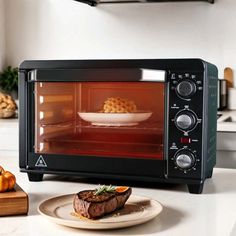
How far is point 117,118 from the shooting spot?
3.70 ft

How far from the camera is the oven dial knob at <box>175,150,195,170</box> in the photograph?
39.9 inches

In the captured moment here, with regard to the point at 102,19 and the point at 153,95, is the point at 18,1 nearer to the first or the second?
the point at 102,19

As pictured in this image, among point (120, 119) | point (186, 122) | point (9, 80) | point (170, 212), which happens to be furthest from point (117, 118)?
point (9, 80)

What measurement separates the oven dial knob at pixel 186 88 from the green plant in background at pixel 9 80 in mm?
2226

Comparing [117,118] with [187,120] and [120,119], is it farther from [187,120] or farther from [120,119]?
[187,120]

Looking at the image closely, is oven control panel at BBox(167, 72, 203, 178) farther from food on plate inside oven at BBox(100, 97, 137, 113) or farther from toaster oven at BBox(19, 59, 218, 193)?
food on plate inside oven at BBox(100, 97, 137, 113)

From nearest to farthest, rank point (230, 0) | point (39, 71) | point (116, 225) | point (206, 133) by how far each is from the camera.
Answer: point (116, 225), point (206, 133), point (39, 71), point (230, 0)

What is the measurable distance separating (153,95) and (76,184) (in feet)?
A: 0.89

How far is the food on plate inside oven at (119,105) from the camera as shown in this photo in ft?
3.67

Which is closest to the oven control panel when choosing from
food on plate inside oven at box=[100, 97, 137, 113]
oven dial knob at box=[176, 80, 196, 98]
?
oven dial knob at box=[176, 80, 196, 98]

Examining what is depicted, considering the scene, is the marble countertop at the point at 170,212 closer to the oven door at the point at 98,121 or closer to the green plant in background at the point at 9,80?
the oven door at the point at 98,121

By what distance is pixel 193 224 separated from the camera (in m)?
0.80

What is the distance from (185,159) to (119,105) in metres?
0.21

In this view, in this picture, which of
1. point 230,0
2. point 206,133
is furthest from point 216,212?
point 230,0
